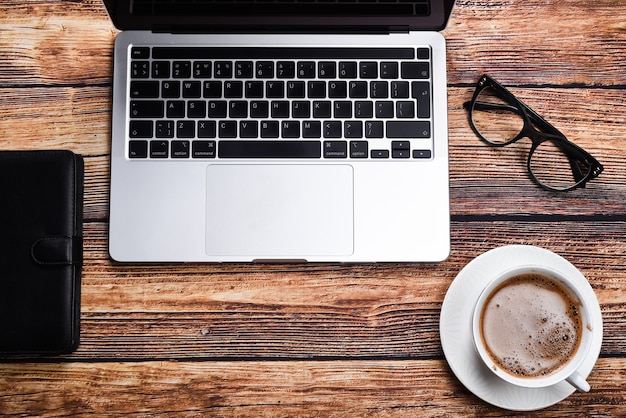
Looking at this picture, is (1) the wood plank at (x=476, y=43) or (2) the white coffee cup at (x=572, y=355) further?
(1) the wood plank at (x=476, y=43)

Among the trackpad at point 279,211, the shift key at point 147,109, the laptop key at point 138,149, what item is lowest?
the trackpad at point 279,211

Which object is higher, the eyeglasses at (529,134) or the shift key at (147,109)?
the shift key at (147,109)

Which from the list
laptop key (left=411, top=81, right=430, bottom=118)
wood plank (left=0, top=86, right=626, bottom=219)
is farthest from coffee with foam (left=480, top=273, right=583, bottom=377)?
laptop key (left=411, top=81, right=430, bottom=118)

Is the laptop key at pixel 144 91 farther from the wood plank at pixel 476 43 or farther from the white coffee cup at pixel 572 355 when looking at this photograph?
the white coffee cup at pixel 572 355

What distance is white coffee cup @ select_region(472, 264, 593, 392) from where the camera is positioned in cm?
71

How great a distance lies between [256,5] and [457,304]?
1.49ft

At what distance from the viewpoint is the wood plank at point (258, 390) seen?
0.79m

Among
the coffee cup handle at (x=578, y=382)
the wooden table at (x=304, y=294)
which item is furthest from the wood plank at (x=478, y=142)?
the coffee cup handle at (x=578, y=382)

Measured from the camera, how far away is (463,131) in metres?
0.82

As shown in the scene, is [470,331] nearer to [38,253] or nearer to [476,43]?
[476,43]

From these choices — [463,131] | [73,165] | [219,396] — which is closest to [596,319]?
[463,131]

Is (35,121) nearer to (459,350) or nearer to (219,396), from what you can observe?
(219,396)

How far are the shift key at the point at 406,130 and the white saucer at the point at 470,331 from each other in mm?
173

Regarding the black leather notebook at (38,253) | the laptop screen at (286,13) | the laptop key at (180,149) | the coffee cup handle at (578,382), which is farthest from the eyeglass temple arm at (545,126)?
the black leather notebook at (38,253)
